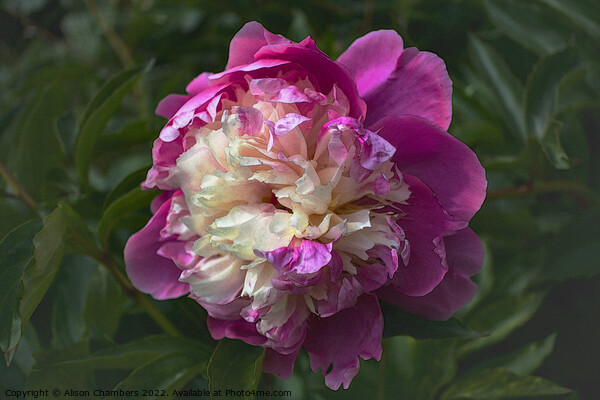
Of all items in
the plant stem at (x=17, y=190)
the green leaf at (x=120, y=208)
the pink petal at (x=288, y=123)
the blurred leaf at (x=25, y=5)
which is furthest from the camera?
the blurred leaf at (x=25, y=5)

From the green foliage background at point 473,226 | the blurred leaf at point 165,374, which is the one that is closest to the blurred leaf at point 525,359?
the green foliage background at point 473,226

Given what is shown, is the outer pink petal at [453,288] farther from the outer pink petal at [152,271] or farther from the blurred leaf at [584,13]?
the blurred leaf at [584,13]

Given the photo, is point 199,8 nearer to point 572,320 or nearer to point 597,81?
point 597,81

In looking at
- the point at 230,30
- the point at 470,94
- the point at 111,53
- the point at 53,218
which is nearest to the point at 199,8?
the point at 230,30

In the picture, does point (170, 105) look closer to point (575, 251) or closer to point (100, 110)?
point (100, 110)

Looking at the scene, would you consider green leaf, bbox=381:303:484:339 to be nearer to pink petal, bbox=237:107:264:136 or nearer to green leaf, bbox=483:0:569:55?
pink petal, bbox=237:107:264:136

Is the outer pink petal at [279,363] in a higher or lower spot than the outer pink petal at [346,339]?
lower

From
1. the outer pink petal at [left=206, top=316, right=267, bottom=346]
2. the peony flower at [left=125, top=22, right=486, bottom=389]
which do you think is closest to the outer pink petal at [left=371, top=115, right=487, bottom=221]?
the peony flower at [left=125, top=22, right=486, bottom=389]
